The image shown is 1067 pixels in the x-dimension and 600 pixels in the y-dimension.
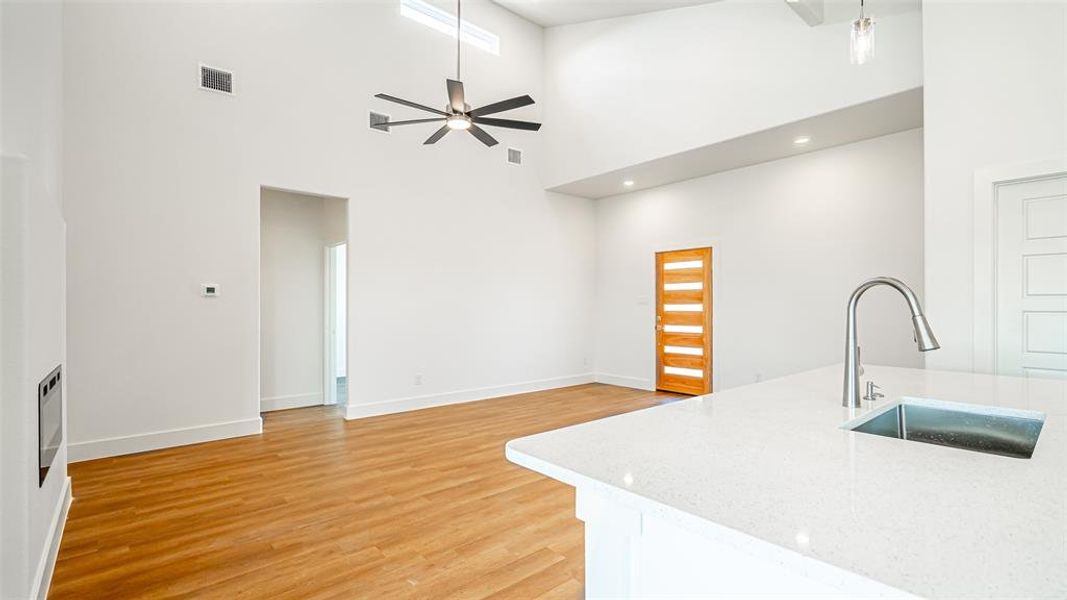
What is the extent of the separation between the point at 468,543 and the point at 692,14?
5991 mm

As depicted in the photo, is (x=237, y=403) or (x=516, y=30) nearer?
(x=237, y=403)

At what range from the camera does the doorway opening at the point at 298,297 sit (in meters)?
6.22

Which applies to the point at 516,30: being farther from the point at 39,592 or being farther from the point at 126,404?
the point at 39,592

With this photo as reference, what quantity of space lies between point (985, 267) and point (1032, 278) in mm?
243

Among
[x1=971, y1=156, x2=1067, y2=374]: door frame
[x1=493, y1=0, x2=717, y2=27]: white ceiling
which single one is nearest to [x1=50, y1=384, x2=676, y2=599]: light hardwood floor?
[x1=971, y1=156, x2=1067, y2=374]: door frame

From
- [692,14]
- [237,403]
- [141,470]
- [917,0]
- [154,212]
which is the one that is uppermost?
[692,14]

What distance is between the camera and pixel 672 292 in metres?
7.21

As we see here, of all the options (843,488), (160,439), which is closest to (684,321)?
(160,439)

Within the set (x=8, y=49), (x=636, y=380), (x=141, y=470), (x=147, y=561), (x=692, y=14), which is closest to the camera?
(x=8, y=49)

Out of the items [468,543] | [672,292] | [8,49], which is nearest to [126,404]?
[8,49]

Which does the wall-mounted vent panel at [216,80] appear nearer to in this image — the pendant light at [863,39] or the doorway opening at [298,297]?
the doorway opening at [298,297]

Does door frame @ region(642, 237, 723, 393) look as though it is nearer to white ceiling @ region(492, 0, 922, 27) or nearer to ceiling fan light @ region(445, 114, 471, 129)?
white ceiling @ region(492, 0, 922, 27)

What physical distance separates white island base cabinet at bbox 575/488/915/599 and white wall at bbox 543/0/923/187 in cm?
485

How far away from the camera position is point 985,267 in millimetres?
3391
